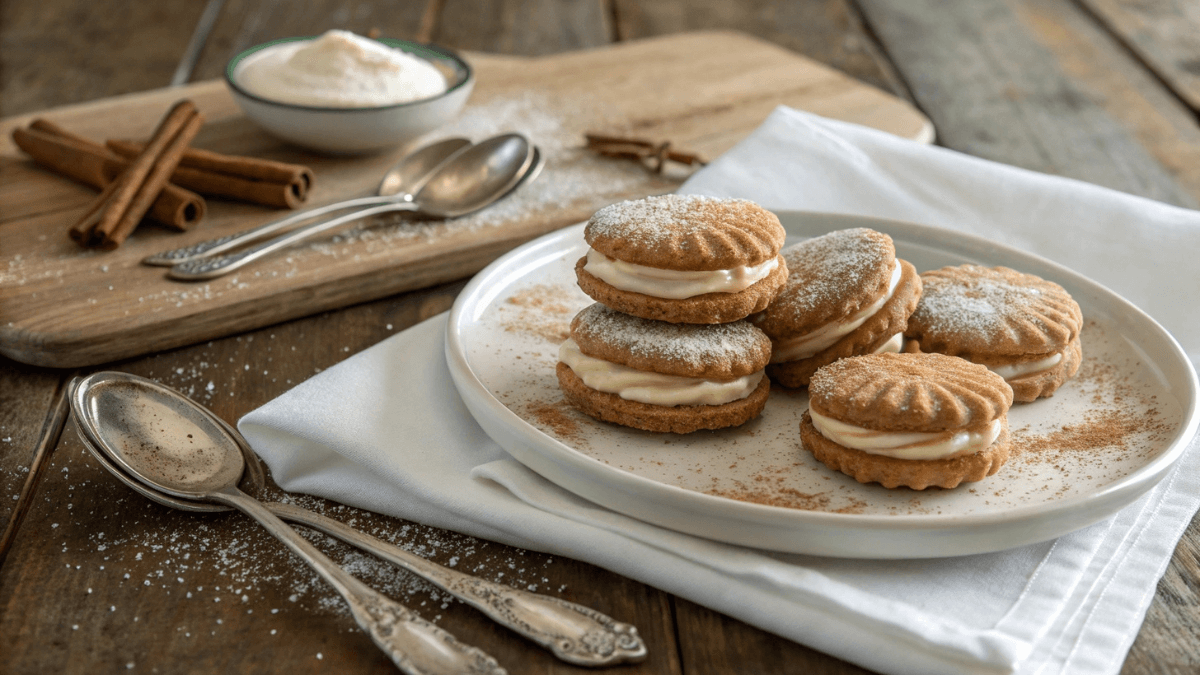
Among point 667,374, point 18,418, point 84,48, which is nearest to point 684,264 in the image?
point 667,374

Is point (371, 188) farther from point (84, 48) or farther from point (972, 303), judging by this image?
point (84, 48)

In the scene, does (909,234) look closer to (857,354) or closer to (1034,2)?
(857,354)

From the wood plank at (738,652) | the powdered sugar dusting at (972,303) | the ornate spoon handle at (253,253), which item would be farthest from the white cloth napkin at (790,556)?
the ornate spoon handle at (253,253)

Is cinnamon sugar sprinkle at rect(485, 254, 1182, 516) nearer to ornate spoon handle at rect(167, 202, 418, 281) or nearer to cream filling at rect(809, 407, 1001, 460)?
cream filling at rect(809, 407, 1001, 460)

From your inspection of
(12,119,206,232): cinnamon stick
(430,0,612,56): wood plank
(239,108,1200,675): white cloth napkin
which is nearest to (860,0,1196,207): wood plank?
(239,108,1200,675): white cloth napkin

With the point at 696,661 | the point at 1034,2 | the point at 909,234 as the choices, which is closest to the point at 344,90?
the point at 909,234

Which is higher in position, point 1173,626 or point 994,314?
point 994,314
